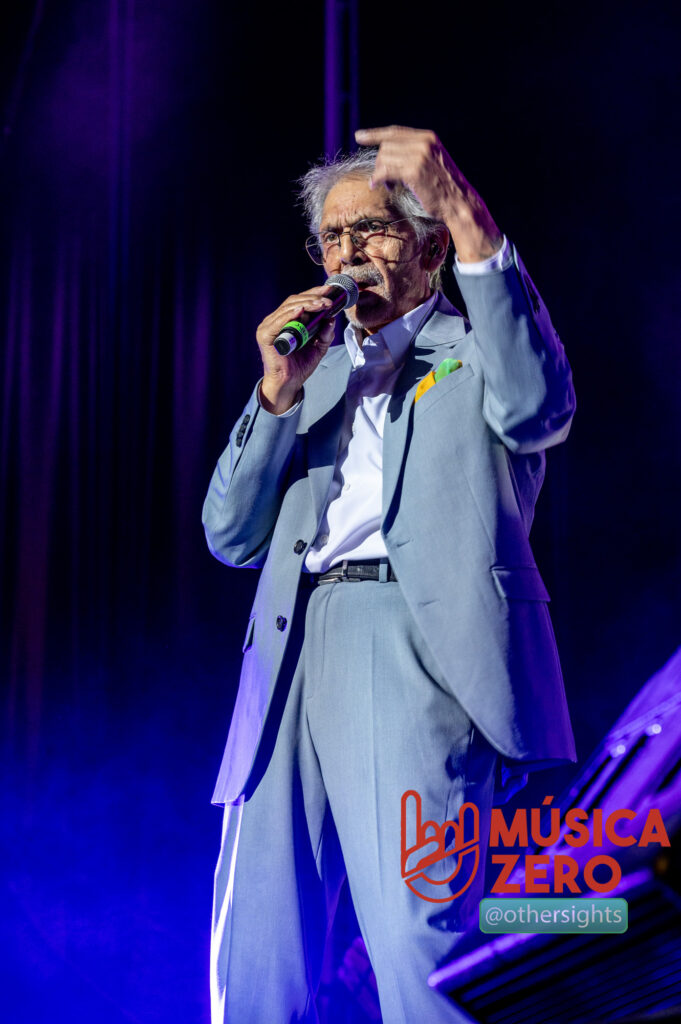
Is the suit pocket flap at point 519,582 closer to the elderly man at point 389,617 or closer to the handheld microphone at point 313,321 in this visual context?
the elderly man at point 389,617

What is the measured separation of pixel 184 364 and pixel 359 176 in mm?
1322

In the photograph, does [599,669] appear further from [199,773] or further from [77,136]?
[77,136]

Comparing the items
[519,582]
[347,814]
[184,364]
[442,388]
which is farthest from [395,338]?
[184,364]

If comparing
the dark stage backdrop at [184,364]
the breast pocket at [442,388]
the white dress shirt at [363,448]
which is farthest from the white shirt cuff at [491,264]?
the dark stage backdrop at [184,364]

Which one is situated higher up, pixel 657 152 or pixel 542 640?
pixel 657 152

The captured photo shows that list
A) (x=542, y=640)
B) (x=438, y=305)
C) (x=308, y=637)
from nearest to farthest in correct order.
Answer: (x=542, y=640), (x=308, y=637), (x=438, y=305)

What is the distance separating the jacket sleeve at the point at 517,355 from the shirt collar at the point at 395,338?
0.25 metres

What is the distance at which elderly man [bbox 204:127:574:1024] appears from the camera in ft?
4.21

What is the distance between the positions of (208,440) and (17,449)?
55 centimetres

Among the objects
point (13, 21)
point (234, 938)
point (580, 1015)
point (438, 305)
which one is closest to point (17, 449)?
point (13, 21)

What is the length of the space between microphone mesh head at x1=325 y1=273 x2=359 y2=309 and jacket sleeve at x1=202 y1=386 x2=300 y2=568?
18 centimetres

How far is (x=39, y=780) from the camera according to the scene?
108 inches

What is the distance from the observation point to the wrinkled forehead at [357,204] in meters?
1.60
